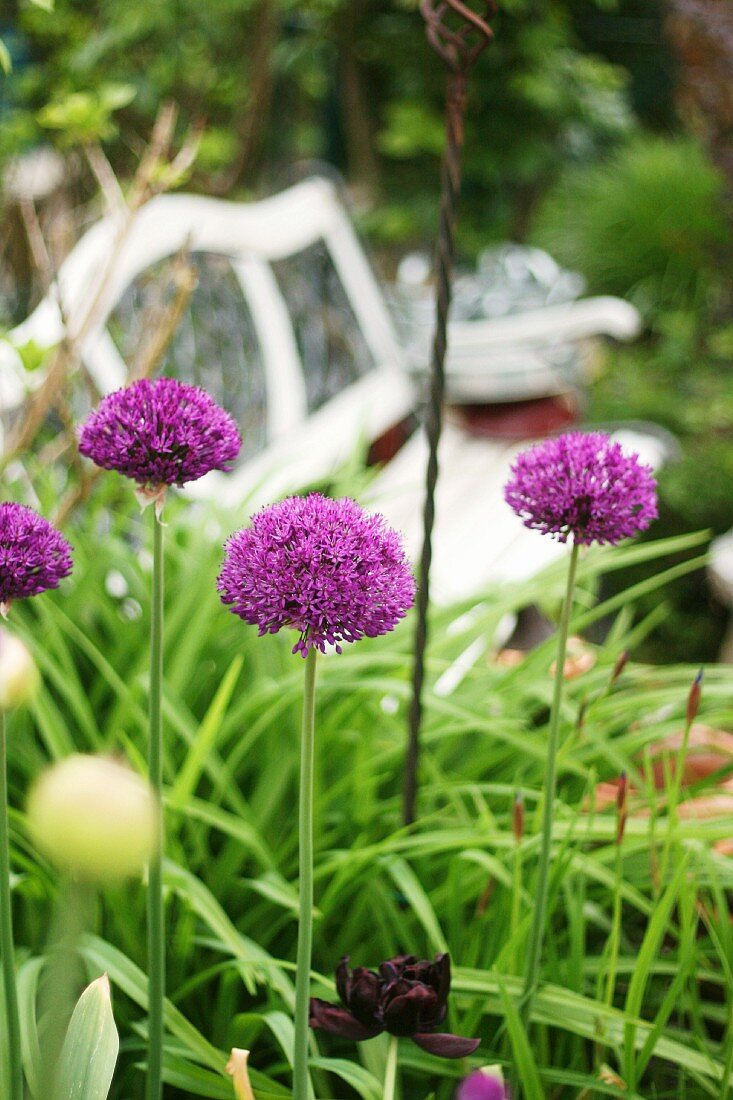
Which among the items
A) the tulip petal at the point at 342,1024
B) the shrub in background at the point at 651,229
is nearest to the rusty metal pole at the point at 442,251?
the tulip petal at the point at 342,1024

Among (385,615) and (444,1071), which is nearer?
(385,615)

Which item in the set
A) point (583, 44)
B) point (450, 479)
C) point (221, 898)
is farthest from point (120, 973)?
point (583, 44)

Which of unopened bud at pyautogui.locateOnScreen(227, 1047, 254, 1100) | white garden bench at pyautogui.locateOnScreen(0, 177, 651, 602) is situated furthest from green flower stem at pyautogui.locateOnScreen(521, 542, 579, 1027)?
white garden bench at pyautogui.locateOnScreen(0, 177, 651, 602)

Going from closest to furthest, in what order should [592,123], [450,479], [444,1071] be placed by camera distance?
[444,1071] < [450,479] < [592,123]

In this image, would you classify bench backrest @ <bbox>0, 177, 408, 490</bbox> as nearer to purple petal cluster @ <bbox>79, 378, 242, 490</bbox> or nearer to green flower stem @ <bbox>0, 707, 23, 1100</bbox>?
purple petal cluster @ <bbox>79, 378, 242, 490</bbox>

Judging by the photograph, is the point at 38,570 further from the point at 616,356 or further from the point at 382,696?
the point at 616,356

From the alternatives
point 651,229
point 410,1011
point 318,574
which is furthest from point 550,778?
point 651,229
